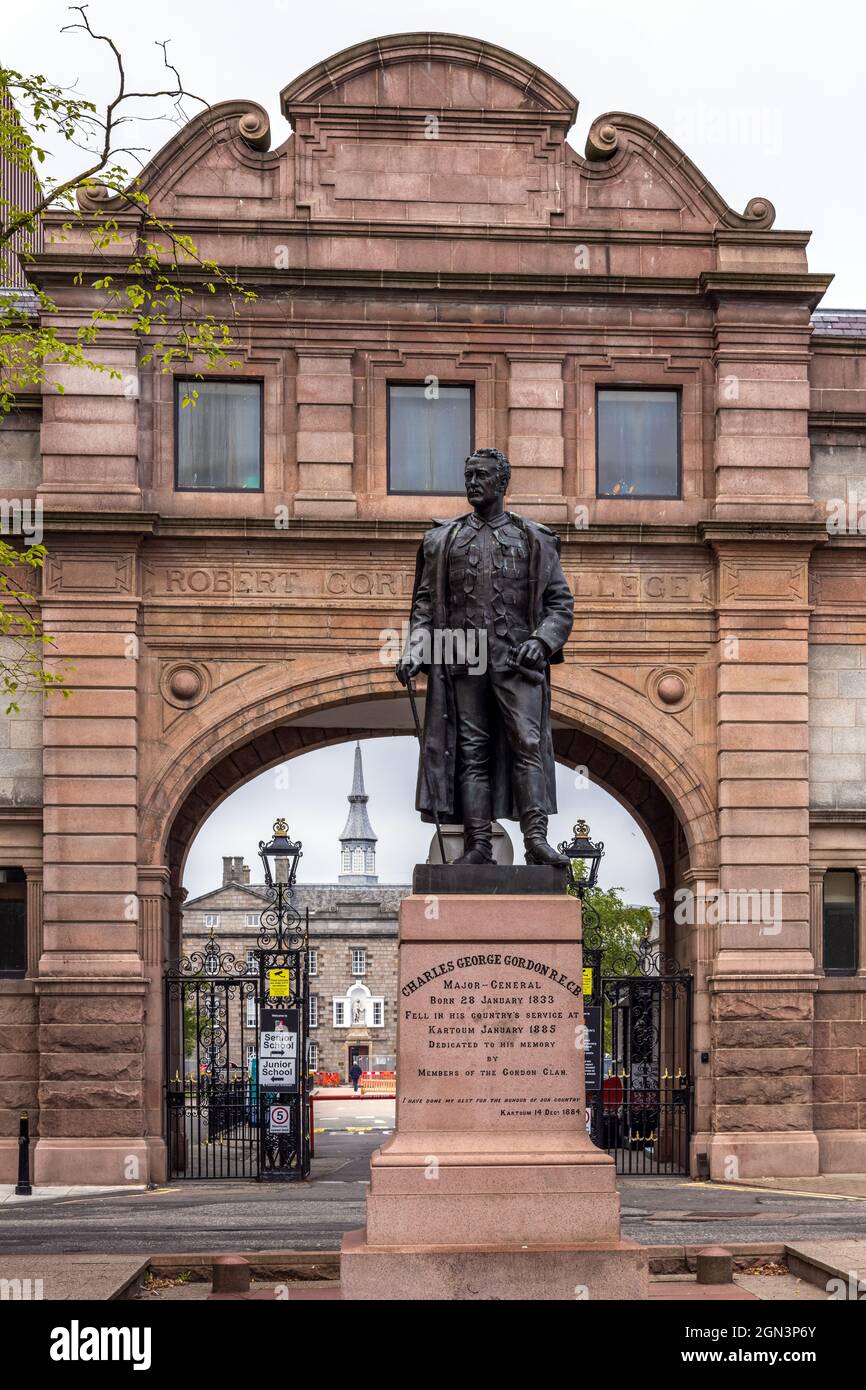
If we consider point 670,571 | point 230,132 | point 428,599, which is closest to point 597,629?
point 670,571

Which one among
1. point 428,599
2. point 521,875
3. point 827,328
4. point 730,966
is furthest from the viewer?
point 827,328

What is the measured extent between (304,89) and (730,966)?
13118 mm

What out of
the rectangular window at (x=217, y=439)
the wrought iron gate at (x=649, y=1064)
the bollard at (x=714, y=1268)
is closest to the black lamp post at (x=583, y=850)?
the wrought iron gate at (x=649, y=1064)

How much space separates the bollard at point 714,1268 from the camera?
14.5 metres

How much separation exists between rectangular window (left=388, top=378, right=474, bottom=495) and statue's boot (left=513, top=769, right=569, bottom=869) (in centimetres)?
1460

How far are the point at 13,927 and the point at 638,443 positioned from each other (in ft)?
35.0

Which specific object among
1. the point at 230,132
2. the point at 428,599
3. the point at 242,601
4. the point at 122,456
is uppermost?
the point at 230,132

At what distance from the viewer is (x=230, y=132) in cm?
2844

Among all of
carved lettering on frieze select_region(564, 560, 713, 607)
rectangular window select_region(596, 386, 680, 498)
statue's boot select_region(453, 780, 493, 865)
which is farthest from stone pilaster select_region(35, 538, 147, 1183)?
statue's boot select_region(453, 780, 493, 865)

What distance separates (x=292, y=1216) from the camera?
2211 centimetres

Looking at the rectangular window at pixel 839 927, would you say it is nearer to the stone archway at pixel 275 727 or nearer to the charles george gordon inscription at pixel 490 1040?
the stone archway at pixel 275 727

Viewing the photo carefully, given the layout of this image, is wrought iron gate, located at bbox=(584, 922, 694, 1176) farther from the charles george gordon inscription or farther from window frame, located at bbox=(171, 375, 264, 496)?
the charles george gordon inscription

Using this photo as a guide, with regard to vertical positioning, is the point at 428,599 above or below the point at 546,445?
below

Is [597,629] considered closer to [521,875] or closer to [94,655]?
[94,655]
